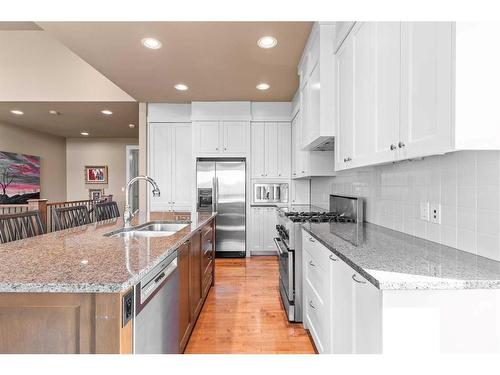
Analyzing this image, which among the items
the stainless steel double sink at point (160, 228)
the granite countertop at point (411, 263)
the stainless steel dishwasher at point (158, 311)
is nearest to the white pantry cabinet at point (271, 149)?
the stainless steel double sink at point (160, 228)

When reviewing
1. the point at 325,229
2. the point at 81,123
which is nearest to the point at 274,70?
the point at 325,229

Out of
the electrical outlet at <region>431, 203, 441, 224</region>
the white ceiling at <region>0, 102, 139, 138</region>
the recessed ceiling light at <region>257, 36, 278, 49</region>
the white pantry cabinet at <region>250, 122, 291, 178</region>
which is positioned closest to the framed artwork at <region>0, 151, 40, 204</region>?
the white ceiling at <region>0, 102, 139, 138</region>

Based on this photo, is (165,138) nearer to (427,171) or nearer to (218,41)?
(218,41)

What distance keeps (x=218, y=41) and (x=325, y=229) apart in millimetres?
2115

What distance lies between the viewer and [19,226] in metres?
1.86

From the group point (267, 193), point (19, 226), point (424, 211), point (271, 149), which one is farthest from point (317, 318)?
point (271, 149)

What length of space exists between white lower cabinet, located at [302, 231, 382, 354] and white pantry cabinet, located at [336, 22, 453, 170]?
60cm

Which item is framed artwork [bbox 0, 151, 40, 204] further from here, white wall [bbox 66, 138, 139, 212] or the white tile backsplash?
the white tile backsplash

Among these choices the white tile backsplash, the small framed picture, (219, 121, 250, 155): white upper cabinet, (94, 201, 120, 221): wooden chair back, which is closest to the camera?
the white tile backsplash

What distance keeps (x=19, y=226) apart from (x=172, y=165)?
306cm

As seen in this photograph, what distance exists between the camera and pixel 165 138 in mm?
4820

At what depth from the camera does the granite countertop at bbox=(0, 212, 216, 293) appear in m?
0.88

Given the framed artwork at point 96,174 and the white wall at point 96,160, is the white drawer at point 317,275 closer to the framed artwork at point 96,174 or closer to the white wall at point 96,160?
the white wall at point 96,160

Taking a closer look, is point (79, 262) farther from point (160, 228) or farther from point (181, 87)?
point (181, 87)
